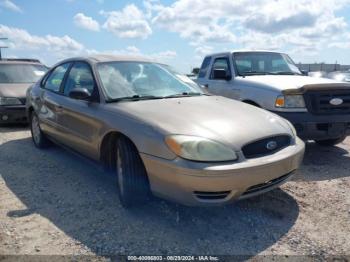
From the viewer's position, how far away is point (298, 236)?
303 cm

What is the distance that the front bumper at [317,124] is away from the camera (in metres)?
4.83

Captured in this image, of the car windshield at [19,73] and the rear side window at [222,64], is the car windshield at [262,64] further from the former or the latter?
the car windshield at [19,73]

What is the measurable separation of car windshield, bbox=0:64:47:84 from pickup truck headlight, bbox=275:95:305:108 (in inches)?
258

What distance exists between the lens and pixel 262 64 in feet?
21.8

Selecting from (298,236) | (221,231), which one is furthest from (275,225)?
(221,231)

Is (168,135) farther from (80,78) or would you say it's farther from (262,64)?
(262,64)

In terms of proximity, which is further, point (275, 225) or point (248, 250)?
point (275, 225)

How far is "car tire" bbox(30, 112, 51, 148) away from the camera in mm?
5781

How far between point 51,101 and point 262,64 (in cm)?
386

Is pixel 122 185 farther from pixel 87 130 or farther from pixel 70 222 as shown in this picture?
pixel 87 130

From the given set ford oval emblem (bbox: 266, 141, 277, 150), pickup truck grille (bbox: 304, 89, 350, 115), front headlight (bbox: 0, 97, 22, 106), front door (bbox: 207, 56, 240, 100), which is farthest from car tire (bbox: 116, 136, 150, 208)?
front headlight (bbox: 0, 97, 22, 106)

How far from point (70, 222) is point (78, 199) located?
0.53 meters

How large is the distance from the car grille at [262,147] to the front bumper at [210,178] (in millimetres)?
63

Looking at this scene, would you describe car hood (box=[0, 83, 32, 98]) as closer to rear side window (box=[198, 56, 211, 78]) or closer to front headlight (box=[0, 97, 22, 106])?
front headlight (box=[0, 97, 22, 106])
